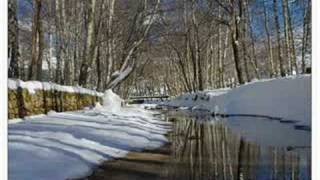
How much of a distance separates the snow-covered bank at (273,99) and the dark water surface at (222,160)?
6.26 ft

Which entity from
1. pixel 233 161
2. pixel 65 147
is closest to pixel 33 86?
pixel 65 147

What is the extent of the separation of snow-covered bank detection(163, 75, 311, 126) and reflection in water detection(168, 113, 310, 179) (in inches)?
104

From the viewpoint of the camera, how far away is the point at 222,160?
18.7 ft

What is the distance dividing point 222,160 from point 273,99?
684 cm

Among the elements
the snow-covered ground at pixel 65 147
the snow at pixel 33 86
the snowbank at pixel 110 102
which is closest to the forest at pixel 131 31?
the snow at pixel 33 86

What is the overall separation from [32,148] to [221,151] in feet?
7.94

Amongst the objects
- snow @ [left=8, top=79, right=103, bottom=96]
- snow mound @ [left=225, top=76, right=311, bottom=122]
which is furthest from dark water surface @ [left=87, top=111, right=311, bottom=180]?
snow @ [left=8, top=79, right=103, bottom=96]

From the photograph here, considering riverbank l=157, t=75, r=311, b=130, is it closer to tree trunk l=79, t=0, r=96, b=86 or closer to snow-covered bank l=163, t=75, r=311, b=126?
snow-covered bank l=163, t=75, r=311, b=126

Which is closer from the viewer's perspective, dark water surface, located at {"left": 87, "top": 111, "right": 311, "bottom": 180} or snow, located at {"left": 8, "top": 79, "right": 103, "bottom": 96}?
dark water surface, located at {"left": 87, "top": 111, "right": 311, "bottom": 180}

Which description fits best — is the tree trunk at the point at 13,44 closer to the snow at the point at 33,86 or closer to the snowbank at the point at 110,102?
the snow at the point at 33,86

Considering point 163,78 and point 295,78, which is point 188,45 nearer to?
point 295,78

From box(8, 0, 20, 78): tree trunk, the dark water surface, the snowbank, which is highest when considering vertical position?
box(8, 0, 20, 78): tree trunk

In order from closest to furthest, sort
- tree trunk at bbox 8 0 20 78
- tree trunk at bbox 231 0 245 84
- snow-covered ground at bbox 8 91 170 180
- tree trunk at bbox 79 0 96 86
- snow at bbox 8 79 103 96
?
snow-covered ground at bbox 8 91 170 180
snow at bbox 8 79 103 96
tree trunk at bbox 8 0 20 78
tree trunk at bbox 79 0 96 86
tree trunk at bbox 231 0 245 84

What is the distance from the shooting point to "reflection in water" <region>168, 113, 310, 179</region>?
4.77 m
